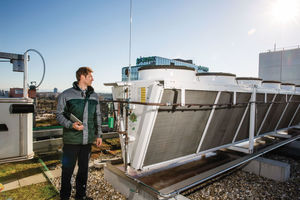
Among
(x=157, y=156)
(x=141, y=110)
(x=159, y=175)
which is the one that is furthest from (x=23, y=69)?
(x=159, y=175)

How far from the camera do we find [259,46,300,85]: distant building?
21.1 meters

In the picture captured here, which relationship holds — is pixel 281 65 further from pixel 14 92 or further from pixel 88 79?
pixel 14 92

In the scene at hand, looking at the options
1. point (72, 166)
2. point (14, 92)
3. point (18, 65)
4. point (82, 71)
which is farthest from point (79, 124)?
point (14, 92)

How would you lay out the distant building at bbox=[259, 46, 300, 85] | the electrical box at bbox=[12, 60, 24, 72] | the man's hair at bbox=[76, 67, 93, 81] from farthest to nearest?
1. the distant building at bbox=[259, 46, 300, 85]
2. the electrical box at bbox=[12, 60, 24, 72]
3. the man's hair at bbox=[76, 67, 93, 81]

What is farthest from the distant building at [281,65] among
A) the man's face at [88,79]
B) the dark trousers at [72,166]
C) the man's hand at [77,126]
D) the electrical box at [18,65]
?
the electrical box at [18,65]

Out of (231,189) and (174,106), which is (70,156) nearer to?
(174,106)

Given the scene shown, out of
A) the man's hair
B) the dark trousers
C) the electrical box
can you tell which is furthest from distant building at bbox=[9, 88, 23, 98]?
the dark trousers

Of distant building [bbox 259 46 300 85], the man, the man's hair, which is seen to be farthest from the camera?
Answer: distant building [bbox 259 46 300 85]

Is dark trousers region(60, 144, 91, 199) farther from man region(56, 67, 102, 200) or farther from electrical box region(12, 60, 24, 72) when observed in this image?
electrical box region(12, 60, 24, 72)

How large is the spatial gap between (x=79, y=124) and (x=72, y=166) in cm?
70

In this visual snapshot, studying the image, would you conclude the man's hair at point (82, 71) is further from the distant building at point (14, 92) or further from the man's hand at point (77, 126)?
the distant building at point (14, 92)

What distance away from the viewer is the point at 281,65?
22266mm

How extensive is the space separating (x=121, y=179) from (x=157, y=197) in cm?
110

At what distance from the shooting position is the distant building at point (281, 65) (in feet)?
69.1
